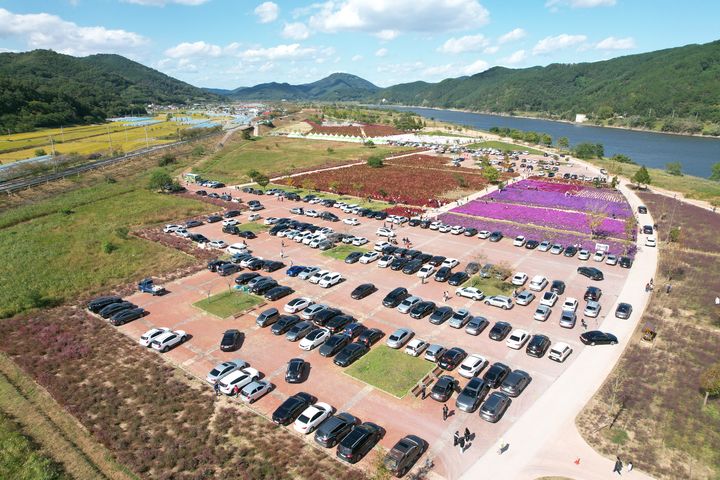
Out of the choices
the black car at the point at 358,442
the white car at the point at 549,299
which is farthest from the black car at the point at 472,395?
the white car at the point at 549,299

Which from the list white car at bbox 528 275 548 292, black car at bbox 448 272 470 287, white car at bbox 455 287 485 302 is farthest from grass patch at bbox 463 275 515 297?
white car at bbox 528 275 548 292

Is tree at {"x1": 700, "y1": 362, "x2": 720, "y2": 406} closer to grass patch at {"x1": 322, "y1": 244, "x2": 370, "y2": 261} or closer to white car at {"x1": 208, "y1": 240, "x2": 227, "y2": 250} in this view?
grass patch at {"x1": 322, "y1": 244, "x2": 370, "y2": 261}

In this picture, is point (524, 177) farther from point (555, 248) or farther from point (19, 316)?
point (19, 316)

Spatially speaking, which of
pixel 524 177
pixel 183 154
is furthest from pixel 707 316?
pixel 183 154

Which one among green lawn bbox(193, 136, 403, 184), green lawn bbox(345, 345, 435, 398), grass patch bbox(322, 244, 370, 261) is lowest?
green lawn bbox(345, 345, 435, 398)

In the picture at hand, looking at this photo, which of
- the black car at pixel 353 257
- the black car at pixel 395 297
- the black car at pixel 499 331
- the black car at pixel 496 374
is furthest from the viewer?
the black car at pixel 353 257

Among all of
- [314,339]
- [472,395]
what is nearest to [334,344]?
[314,339]

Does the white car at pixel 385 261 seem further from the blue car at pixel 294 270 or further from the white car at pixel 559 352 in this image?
the white car at pixel 559 352
